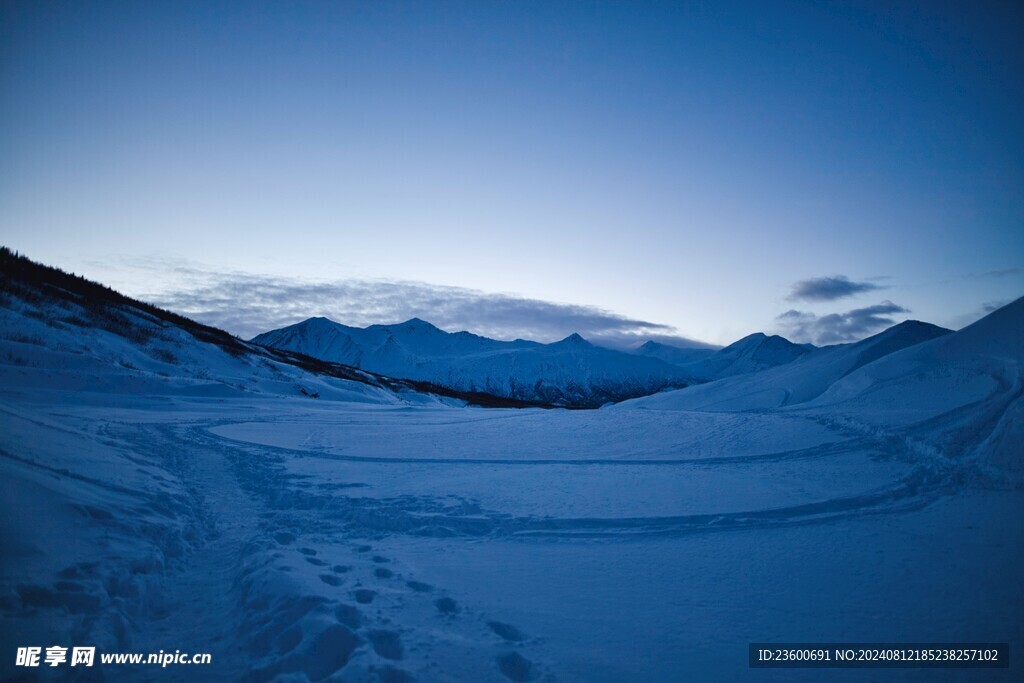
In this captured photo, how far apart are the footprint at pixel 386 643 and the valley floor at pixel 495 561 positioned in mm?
15

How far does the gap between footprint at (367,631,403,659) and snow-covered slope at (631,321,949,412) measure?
19.0 metres

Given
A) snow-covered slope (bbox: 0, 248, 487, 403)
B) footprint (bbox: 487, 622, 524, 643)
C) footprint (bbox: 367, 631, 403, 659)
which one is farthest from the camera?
snow-covered slope (bbox: 0, 248, 487, 403)

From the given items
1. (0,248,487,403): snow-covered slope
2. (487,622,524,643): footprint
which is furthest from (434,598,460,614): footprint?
(0,248,487,403): snow-covered slope

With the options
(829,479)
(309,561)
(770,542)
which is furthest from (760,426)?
(309,561)

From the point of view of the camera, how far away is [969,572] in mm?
5121

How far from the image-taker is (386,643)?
3852 millimetres

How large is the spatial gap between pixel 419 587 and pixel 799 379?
22.1 m

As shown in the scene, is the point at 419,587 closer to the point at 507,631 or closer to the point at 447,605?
the point at 447,605

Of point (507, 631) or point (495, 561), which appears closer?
point (507, 631)

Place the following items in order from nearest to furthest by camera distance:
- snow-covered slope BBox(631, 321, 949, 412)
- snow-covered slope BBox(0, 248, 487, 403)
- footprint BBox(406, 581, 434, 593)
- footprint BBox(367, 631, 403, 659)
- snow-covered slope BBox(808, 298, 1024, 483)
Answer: footprint BBox(367, 631, 403, 659) → footprint BBox(406, 581, 434, 593) → snow-covered slope BBox(808, 298, 1024, 483) → snow-covered slope BBox(0, 248, 487, 403) → snow-covered slope BBox(631, 321, 949, 412)

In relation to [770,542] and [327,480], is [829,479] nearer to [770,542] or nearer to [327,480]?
[770,542]

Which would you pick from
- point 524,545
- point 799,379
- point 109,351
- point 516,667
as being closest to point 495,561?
point 524,545

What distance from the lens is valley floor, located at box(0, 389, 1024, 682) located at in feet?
12.4

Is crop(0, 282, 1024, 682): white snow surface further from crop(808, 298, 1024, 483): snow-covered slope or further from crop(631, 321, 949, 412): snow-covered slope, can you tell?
crop(631, 321, 949, 412): snow-covered slope
